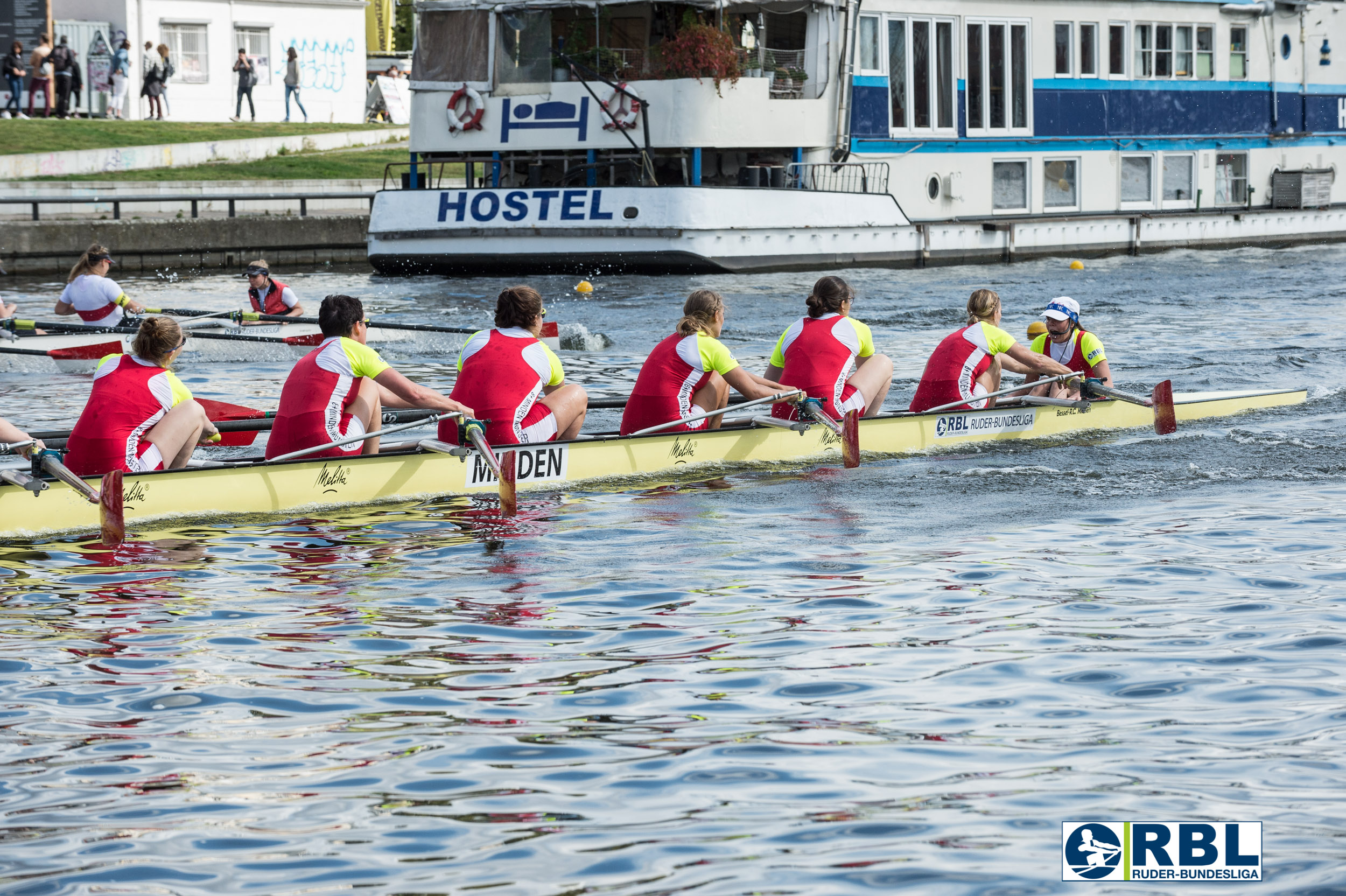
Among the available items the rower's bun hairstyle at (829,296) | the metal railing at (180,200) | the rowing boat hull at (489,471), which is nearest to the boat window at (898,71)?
the metal railing at (180,200)

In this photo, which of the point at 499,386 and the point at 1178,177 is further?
the point at 1178,177

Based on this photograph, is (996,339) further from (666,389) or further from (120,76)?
(120,76)

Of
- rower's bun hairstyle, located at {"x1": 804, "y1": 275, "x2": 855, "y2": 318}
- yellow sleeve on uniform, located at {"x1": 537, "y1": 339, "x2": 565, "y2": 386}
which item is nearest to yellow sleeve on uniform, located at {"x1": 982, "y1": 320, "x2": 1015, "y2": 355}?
rower's bun hairstyle, located at {"x1": 804, "y1": 275, "x2": 855, "y2": 318}

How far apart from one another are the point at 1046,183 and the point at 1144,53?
3.42 m

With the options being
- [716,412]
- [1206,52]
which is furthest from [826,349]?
[1206,52]

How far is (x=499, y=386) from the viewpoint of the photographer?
38.3 ft

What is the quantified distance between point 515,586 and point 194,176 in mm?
29442

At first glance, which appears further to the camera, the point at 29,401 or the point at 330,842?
the point at 29,401

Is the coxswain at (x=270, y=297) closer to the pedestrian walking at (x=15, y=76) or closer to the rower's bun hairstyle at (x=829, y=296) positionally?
the rower's bun hairstyle at (x=829, y=296)

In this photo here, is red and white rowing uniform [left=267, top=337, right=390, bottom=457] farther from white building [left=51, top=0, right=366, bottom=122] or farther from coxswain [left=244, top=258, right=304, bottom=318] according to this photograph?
white building [left=51, top=0, right=366, bottom=122]

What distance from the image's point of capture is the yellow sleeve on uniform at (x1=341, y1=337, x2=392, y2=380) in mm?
11023

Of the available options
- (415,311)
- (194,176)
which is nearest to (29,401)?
(415,311)

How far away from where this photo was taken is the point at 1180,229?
33.3 m

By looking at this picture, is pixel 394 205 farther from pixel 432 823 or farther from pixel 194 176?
pixel 432 823
